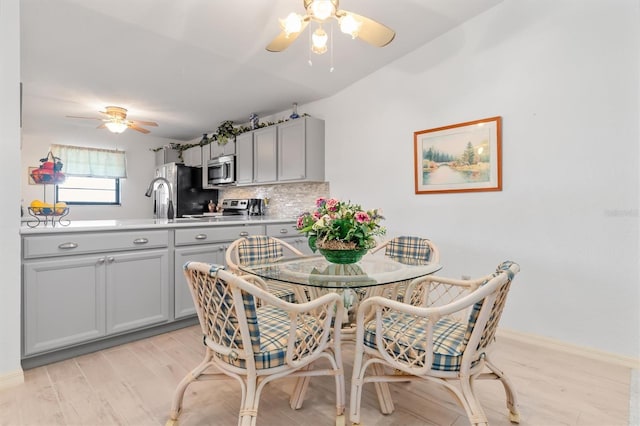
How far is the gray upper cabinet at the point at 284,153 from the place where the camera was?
13.3 ft

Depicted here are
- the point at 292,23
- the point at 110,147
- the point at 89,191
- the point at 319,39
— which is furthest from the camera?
the point at 110,147

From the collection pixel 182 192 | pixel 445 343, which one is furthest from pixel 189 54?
pixel 445 343

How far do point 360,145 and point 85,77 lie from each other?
9.58 ft

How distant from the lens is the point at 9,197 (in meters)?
1.94

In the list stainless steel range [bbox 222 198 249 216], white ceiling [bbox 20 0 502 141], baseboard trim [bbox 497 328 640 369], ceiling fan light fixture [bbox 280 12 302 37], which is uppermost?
white ceiling [bbox 20 0 502 141]

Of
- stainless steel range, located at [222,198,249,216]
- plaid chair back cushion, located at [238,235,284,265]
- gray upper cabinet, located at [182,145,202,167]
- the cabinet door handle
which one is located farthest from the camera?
gray upper cabinet, located at [182,145,202,167]

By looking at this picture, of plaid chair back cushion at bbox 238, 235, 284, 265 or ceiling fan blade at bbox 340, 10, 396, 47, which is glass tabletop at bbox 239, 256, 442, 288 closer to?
plaid chair back cushion at bbox 238, 235, 284, 265

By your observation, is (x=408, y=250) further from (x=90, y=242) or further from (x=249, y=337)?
(x=90, y=242)

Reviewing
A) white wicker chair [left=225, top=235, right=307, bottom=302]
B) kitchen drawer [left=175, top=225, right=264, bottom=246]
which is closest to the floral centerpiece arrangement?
white wicker chair [left=225, top=235, right=307, bottom=302]

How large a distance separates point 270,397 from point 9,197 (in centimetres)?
190

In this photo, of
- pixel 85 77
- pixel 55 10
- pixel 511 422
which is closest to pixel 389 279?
pixel 511 422

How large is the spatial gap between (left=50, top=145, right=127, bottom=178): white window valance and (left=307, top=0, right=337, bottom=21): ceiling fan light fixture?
5211 millimetres

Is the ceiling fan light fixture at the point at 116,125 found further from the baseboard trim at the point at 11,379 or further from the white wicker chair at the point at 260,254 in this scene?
the baseboard trim at the point at 11,379

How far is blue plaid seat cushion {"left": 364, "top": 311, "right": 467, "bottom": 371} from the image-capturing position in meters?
1.34
